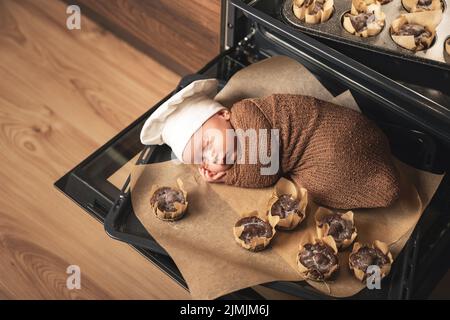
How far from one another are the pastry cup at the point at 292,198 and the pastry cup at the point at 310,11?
22 centimetres

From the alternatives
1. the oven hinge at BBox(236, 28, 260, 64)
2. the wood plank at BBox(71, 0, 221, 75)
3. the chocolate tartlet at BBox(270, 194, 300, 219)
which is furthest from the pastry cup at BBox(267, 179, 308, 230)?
the wood plank at BBox(71, 0, 221, 75)

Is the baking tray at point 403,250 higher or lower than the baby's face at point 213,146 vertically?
lower

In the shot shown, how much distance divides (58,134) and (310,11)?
0.54 meters

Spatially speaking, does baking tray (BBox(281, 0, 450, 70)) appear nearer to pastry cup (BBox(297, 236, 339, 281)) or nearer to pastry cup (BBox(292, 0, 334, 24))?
pastry cup (BBox(292, 0, 334, 24))

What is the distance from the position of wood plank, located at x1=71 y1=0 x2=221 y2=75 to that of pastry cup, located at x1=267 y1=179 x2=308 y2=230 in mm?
333

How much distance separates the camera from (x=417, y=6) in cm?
87

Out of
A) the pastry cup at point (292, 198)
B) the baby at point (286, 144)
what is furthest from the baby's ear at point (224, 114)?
the pastry cup at point (292, 198)

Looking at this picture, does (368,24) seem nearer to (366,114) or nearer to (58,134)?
(366,114)

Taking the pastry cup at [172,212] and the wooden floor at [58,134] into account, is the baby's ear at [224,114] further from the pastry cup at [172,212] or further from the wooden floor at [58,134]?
the wooden floor at [58,134]

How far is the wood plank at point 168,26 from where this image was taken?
106 centimetres

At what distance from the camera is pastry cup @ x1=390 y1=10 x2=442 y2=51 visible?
824 millimetres
